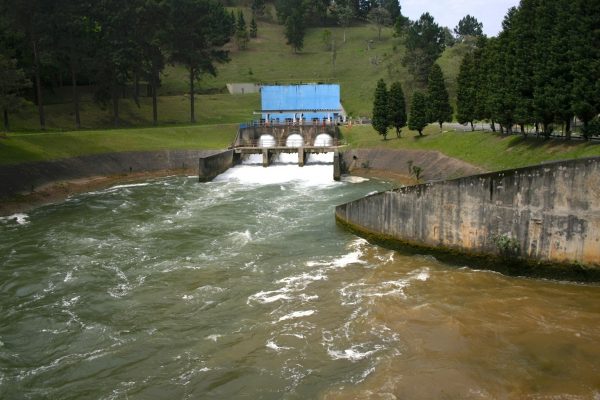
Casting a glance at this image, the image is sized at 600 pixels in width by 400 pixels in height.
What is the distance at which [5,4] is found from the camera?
158 ft

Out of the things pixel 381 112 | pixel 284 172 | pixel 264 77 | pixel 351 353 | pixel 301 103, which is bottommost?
pixel 351 353

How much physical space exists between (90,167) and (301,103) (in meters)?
37.1

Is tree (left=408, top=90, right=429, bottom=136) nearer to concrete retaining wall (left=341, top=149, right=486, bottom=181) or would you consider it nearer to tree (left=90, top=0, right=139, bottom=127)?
concrete retaining wall (left=341, top=149, right=486, bottom=181)

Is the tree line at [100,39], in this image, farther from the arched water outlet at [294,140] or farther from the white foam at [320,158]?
the white foam at [320,158]

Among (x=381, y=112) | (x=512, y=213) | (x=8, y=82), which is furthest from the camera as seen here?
(x=381, y=112)

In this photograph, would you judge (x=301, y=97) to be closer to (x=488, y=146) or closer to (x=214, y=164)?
(x=214, y=164)

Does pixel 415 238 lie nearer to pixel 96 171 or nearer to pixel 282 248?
pixel 282 248

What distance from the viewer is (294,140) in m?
62.0

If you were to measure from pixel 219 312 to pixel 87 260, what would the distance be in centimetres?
944

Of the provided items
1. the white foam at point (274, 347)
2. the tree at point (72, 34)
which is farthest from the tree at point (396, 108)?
the white foam at point (274, 347)

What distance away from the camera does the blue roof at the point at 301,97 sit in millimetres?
74812

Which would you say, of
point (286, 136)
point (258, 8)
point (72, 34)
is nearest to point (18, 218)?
point (72, 34)

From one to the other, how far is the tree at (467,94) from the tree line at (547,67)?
11.0ft

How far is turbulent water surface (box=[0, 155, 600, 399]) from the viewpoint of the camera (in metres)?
13.5
